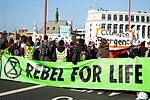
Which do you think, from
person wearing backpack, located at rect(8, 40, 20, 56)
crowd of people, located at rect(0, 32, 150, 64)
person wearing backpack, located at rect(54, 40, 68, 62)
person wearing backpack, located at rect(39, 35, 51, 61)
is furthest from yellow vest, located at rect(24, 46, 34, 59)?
person wearing backpack, located at rect(54, 40, 68, 62)

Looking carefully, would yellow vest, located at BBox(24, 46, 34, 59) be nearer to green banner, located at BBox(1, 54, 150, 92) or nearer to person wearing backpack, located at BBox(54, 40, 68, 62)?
green banner, located at BBox(1, 54, 150, 92)

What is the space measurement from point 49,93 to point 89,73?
4.89 ft

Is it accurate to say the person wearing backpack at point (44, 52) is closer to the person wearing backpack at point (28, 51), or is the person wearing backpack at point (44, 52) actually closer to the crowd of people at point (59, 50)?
the crowd of people at point (59, 50)

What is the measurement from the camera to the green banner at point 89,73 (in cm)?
939

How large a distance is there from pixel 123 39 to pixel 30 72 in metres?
10.1

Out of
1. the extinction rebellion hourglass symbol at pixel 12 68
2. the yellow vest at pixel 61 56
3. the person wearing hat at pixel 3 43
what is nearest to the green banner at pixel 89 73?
the extinction rebellion hourglass symbol at pixel 12 68

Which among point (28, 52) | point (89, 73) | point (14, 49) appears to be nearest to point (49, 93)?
point (89, 73)

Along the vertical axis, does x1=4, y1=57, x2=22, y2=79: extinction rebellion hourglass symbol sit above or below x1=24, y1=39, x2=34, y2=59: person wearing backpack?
below

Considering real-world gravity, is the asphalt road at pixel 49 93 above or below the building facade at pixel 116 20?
below

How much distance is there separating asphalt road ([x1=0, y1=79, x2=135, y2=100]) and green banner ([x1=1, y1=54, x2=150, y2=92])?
232 millimetres

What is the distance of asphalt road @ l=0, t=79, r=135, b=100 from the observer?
29.5 ft

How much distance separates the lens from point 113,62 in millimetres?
9742

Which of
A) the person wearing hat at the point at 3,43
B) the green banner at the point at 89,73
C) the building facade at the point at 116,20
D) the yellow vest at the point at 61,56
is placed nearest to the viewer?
the green banner at the point at 89,73

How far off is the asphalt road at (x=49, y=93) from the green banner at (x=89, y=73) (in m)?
0.23
